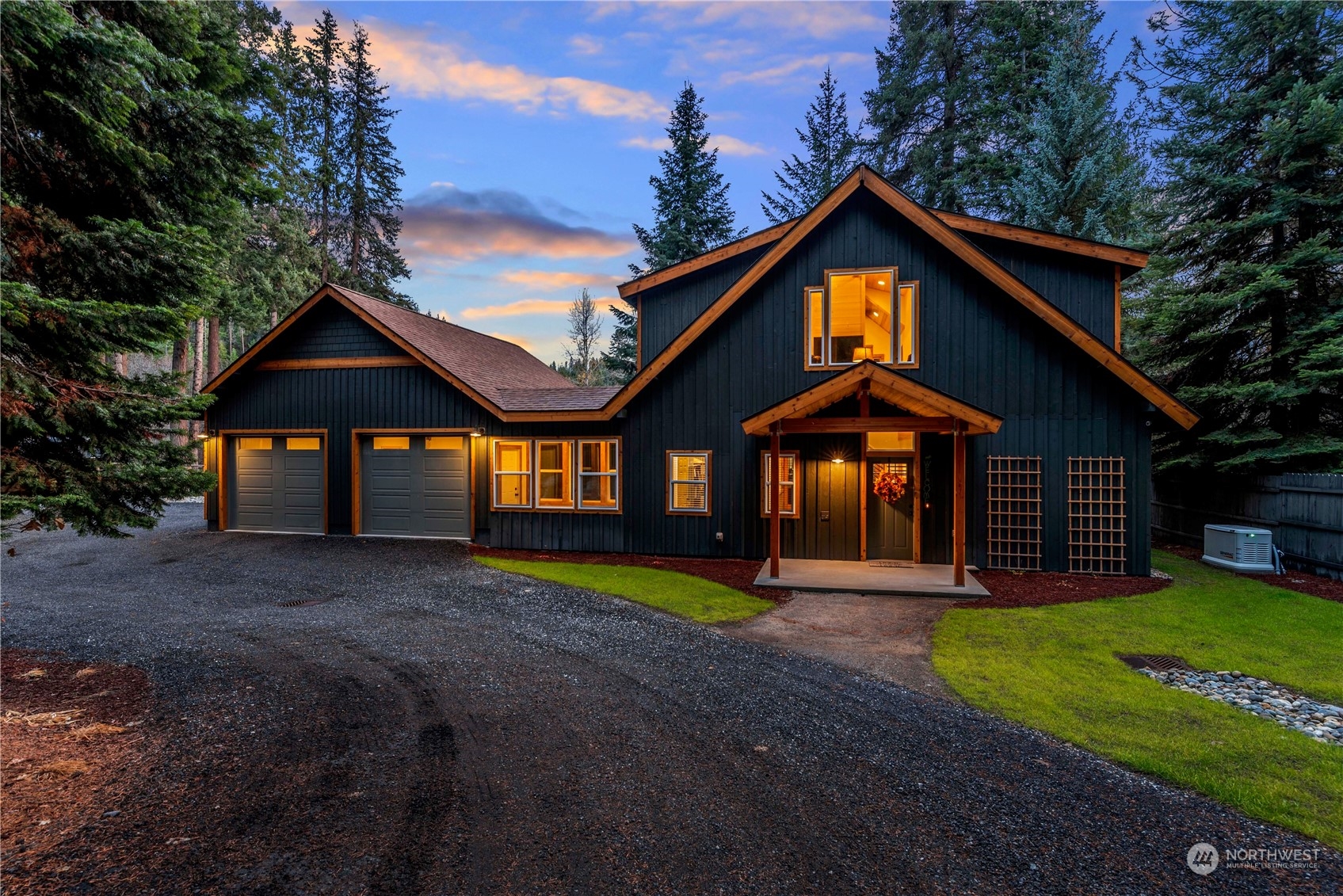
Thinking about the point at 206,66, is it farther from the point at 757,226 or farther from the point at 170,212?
the point at 757,226

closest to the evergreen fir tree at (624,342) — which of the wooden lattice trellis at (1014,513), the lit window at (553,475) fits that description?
the lit window at (553,475)

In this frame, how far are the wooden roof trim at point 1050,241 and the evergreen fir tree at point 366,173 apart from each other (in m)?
28.2

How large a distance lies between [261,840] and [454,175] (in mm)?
24430

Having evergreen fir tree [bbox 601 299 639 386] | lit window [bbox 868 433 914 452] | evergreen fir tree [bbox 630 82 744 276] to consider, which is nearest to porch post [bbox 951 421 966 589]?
lit window [bbox 868 433 914 452]

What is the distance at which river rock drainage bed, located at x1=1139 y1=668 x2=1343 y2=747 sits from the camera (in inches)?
171

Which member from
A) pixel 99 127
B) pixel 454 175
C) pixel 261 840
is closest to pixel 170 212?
pixel 99 127

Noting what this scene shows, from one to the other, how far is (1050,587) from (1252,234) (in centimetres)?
1010

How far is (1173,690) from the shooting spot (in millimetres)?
4973

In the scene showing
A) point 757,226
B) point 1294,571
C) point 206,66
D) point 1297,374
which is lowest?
point 1294,571

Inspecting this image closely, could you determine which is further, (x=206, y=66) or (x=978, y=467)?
(x=978, y=467)

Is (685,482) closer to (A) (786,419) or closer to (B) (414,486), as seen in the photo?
(A) (786,419)

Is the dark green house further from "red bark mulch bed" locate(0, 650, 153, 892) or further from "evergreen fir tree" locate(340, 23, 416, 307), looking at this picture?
"evergreen fir tree" locate(340, 23, 416, 307)

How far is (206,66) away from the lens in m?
5.75

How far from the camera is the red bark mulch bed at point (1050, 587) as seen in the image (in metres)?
8.12
